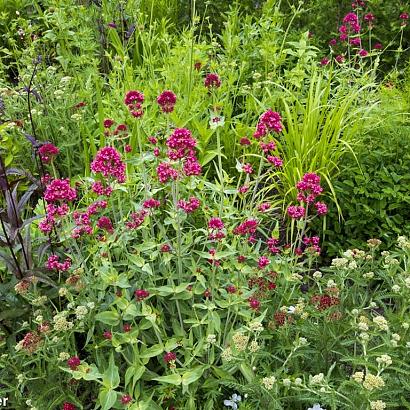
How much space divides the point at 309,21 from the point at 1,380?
3838 mm

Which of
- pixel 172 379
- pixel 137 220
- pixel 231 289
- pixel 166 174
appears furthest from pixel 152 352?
pixel 166 174

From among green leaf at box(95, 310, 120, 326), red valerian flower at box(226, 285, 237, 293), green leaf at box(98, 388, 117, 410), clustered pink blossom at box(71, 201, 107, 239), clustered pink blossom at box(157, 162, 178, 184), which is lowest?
green leaf at box(98, 388, 117, 410)

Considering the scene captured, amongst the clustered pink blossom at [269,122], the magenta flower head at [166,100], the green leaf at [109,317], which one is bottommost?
the green leaf at [109,317]

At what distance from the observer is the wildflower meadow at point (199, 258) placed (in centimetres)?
186

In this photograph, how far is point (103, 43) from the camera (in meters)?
4.43

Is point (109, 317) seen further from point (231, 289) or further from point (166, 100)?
point (166, 100)

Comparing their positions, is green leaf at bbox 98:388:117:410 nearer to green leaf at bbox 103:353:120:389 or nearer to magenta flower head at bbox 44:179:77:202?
green leaf at bbox 103:353:120:389

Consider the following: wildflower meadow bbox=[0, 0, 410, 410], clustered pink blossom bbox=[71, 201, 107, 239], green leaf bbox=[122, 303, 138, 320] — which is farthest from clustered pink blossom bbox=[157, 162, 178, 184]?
green leaf bbox=[122, 303, 138, 320]

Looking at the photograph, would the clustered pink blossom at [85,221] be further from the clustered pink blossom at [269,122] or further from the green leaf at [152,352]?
the clustered pink blossom at [269,122]

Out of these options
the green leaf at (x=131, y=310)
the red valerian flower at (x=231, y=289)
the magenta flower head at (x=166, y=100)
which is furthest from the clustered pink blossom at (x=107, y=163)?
the red valerian flower at (x=231, y=289)

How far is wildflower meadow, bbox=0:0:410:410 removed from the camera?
1.86 m

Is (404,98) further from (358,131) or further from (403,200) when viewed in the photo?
(403,200)

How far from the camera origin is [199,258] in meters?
2.23

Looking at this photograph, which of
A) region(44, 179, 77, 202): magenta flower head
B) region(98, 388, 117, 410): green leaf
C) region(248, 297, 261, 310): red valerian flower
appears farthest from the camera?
region(248, 297, 261, 310): red valerian flower
